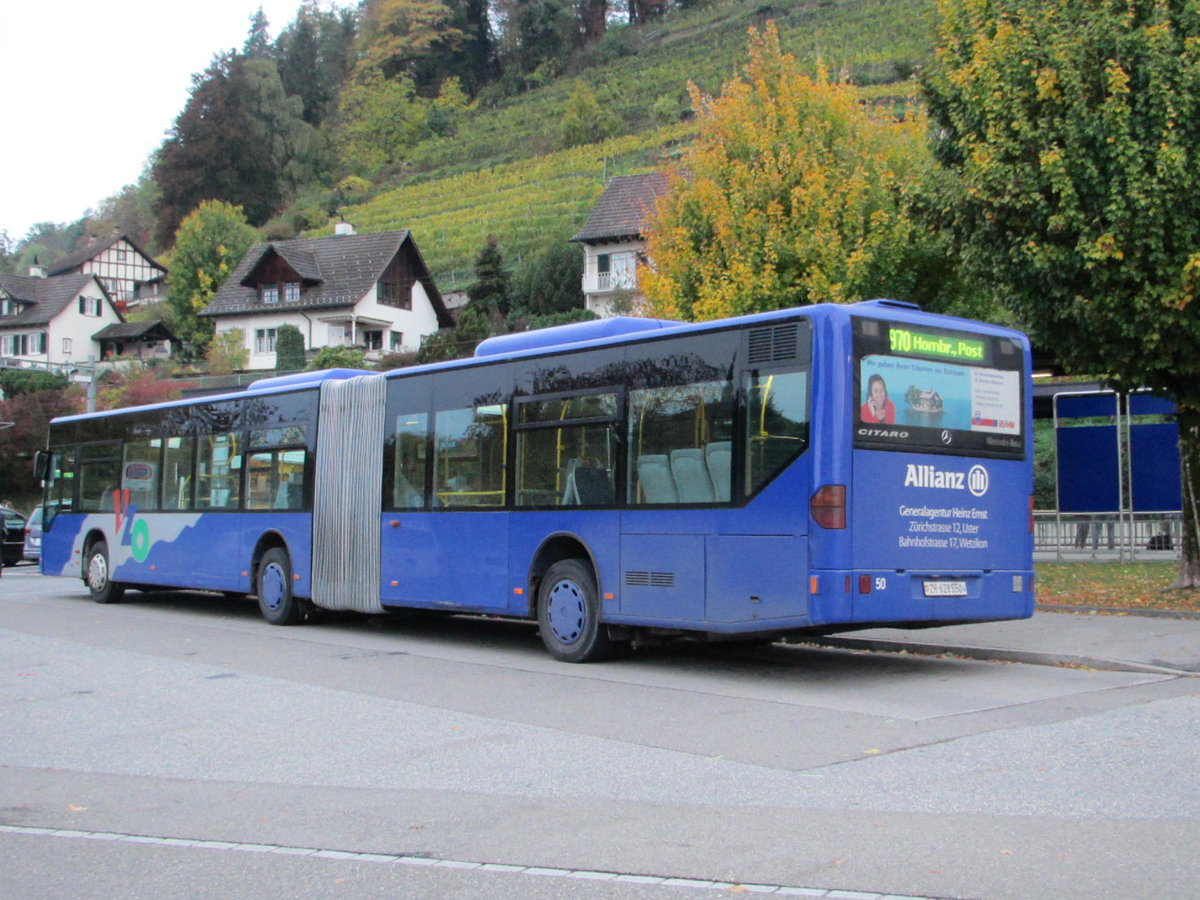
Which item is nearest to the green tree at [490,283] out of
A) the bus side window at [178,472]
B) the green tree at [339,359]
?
the green tree at [339,359]

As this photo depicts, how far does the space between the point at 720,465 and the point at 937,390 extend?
193 cm

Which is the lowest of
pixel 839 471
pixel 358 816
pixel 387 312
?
pixel 358 816

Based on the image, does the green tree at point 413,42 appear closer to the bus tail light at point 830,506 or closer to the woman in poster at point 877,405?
the woman in poster at point 877,405

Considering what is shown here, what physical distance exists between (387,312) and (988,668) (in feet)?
208

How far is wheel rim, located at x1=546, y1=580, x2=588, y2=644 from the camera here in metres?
12.4

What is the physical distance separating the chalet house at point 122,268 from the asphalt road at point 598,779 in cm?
10848

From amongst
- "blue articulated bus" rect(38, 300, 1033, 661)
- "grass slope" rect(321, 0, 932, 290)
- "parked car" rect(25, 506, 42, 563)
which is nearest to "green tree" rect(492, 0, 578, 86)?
"grass slope" rect(321, 0, 932, 290)

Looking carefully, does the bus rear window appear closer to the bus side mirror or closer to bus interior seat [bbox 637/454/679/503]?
bus interior seat [bbox 637/454/679/503]

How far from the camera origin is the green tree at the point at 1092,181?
14.2 m

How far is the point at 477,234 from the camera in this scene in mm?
85312

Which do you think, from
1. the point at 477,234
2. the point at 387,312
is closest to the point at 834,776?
the point at 387,312

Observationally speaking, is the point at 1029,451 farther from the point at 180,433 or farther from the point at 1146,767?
the point at 180,433

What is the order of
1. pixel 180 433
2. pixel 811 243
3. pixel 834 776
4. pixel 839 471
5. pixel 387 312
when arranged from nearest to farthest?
1. pixel 834 776
2. pixel 839 471
3. pixel 180 433
4. pixel 811 243
5. pixel 387 312

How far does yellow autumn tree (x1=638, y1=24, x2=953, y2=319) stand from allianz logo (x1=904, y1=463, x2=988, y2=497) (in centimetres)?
1128
